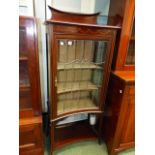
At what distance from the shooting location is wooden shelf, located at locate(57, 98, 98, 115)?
1.60 meters

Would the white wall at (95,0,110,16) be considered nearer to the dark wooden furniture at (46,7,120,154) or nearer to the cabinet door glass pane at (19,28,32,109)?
the dark wooden furniture at (46,7,120,154)

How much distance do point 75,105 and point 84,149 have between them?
1.97 feet

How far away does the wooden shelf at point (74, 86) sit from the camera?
154 cm

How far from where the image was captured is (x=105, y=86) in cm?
157

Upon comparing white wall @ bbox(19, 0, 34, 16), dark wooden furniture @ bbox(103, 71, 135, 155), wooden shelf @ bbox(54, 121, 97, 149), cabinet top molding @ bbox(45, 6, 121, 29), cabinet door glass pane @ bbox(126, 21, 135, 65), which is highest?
white wall @ bbox(19, 0, 34, 16)

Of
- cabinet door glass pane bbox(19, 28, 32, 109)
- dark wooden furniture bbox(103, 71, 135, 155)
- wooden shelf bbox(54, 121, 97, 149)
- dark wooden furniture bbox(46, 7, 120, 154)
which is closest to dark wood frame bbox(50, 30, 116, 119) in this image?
dark wooden furniture bbox(46, 7, 120, 154)

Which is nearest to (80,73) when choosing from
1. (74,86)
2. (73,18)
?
(74,86)

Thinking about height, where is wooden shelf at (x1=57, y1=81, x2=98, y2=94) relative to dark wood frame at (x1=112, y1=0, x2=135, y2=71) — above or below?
below

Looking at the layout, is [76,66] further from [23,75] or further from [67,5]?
[67,5]

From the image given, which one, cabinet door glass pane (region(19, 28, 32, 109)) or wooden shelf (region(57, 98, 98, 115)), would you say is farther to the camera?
wooden shelf (region(57, 98, 98, 115))
